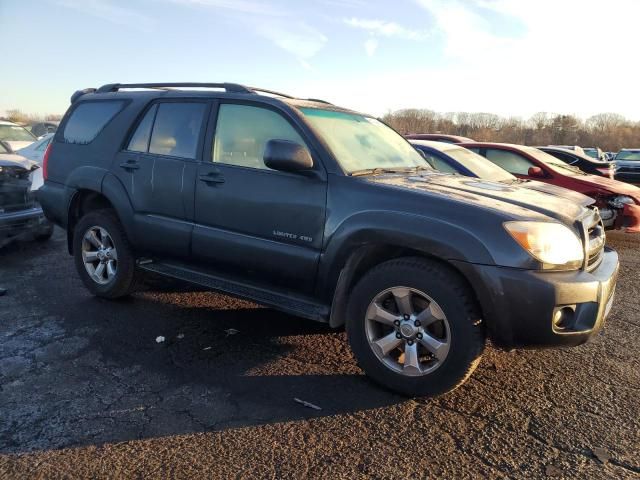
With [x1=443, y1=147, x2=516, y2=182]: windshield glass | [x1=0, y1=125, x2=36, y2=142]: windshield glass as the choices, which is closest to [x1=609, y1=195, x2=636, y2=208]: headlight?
[x1=443, y1=147, x2=516, y2=182]: windshield glass

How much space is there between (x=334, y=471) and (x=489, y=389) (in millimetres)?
1290

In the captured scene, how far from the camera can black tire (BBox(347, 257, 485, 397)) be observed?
9.06 ft

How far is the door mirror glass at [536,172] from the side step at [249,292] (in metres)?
6.07

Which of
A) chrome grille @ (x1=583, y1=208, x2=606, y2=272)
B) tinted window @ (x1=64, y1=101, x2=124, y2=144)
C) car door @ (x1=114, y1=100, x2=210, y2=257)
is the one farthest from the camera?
tinted window @ (x1=64, y1=101, x2=124, y2=144)

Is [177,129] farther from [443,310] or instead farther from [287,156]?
[443,310]

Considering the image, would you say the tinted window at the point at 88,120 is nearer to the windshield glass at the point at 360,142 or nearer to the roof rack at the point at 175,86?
the roof rack at the point at 175,86

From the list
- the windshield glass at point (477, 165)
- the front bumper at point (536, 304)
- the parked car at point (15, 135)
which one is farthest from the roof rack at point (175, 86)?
the parked car at point (15, 135)

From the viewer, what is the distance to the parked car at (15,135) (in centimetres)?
1123

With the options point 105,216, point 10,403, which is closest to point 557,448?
point 10,403

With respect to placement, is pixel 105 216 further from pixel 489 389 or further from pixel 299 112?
pixel 489 389

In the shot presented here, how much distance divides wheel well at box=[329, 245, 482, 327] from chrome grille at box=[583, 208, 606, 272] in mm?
997

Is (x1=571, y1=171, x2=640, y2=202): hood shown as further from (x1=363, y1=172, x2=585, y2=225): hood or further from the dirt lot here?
(x1=363, y1=172, x2=585, y2=225): hood

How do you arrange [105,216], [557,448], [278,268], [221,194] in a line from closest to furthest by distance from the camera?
[557,448] < [278,268] < [221,194] < [105,216]

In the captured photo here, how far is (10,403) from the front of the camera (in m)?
2.80
